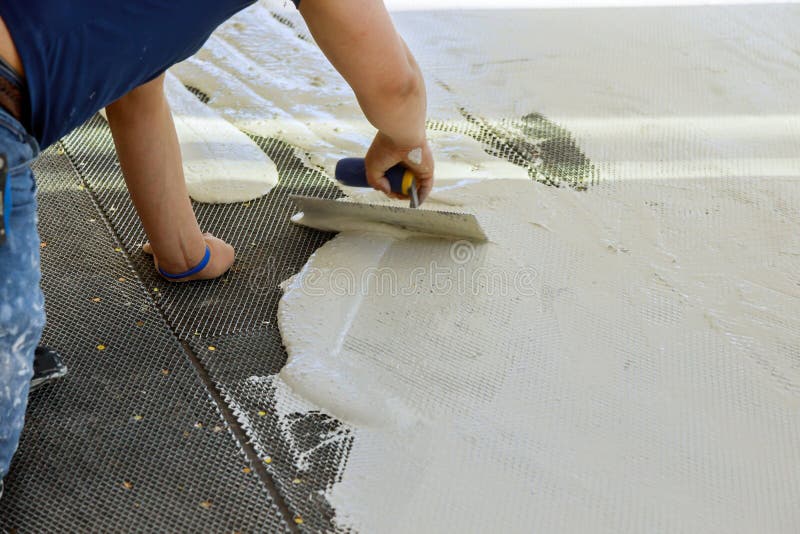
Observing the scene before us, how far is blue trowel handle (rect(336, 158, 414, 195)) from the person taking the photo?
1.58 m

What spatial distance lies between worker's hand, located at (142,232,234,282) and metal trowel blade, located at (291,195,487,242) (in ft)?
0.66

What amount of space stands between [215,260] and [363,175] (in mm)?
374

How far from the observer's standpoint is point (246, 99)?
7.51 ft

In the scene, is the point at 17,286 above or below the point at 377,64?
below

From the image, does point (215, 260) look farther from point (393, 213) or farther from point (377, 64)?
point (377, 64)

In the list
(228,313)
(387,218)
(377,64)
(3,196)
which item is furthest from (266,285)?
(3,196)

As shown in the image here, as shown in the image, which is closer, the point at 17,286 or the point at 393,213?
the point at 17,286

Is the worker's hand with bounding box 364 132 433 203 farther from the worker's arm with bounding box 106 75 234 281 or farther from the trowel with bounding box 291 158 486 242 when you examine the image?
the worker's arm with bounding box 106 75 234 281

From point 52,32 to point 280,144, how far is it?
1.16 m

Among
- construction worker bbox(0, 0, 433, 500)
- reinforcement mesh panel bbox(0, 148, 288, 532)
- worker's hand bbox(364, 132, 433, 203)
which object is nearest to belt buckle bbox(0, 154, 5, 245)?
construction worker bbox(0, 0, 433, 500)

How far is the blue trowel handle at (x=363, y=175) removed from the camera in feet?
5.19

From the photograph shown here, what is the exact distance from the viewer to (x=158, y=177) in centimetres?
152

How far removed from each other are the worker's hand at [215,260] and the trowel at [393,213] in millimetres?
202

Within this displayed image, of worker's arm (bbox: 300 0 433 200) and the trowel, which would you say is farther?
the trowel
